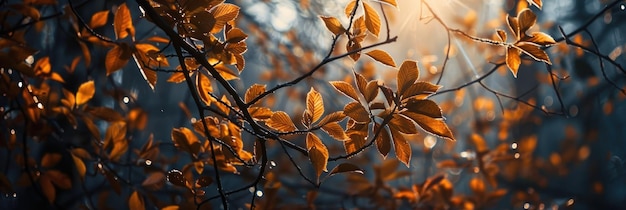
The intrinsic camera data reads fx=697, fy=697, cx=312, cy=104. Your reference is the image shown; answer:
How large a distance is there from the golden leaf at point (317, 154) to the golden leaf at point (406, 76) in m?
0.13

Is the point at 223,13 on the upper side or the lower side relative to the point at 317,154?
upper

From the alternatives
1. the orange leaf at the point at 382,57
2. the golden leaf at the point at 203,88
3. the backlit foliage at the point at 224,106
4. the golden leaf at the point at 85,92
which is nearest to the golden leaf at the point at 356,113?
the backlit foliage at the point at 224,106

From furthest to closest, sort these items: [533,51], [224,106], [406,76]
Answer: [224,106]
[533,51]
[406,76]

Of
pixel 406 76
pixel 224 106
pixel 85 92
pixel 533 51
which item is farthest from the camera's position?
pixel 85 92

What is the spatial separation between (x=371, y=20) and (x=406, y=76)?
0.49ft

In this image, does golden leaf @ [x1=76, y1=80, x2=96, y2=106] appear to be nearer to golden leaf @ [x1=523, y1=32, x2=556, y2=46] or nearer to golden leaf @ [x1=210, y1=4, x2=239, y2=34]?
golden leaf @ [x1=210, y1=4, x2=239, y2=34]

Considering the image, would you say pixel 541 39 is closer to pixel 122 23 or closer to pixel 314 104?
pixel 314 104

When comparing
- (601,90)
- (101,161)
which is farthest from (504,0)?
(101,161)

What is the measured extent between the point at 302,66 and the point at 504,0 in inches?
58.0

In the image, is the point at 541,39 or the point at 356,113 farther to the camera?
the point at 541,39

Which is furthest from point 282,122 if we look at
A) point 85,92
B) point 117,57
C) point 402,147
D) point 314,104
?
point 85,92

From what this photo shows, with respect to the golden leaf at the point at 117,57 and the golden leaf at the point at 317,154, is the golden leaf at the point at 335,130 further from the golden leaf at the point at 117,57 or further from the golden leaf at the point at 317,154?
the golden leaf at the point at 117,57

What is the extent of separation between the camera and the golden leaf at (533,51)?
2.88 feet

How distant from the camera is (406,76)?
2.60 feet
